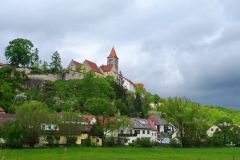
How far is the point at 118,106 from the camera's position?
11112 centimetres

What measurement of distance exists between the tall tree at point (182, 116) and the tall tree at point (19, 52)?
218 feet

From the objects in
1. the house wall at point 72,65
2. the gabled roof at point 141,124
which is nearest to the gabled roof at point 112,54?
the house wall at point 72,65

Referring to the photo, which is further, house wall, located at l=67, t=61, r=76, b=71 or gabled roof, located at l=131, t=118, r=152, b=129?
house wall, located at l=67, t=61, r=76, b=71

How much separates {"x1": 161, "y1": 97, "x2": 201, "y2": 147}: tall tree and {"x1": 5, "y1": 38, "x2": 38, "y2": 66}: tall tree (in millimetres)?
66561

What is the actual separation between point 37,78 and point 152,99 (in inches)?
3251

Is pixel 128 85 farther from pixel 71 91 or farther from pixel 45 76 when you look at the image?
pixel 45 76

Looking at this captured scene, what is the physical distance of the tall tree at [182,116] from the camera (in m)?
72.4

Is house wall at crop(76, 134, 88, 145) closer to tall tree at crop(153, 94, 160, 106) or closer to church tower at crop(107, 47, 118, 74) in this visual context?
church tower at crop(107, 47, 118, 74)

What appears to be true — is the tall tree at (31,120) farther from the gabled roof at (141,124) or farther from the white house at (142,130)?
the gabled roof at (141,124)

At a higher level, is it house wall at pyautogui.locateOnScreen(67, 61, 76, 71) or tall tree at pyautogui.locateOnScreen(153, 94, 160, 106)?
house wall at pyautogui.locateOnScreen(67, 61, 76, 71)

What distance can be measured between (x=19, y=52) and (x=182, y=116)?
7318 centimetres

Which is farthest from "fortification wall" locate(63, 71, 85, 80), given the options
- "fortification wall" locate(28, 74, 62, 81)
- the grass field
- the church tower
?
the grass field

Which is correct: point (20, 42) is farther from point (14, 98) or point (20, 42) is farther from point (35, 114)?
point (35, 114)

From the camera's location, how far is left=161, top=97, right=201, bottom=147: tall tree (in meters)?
72.4
